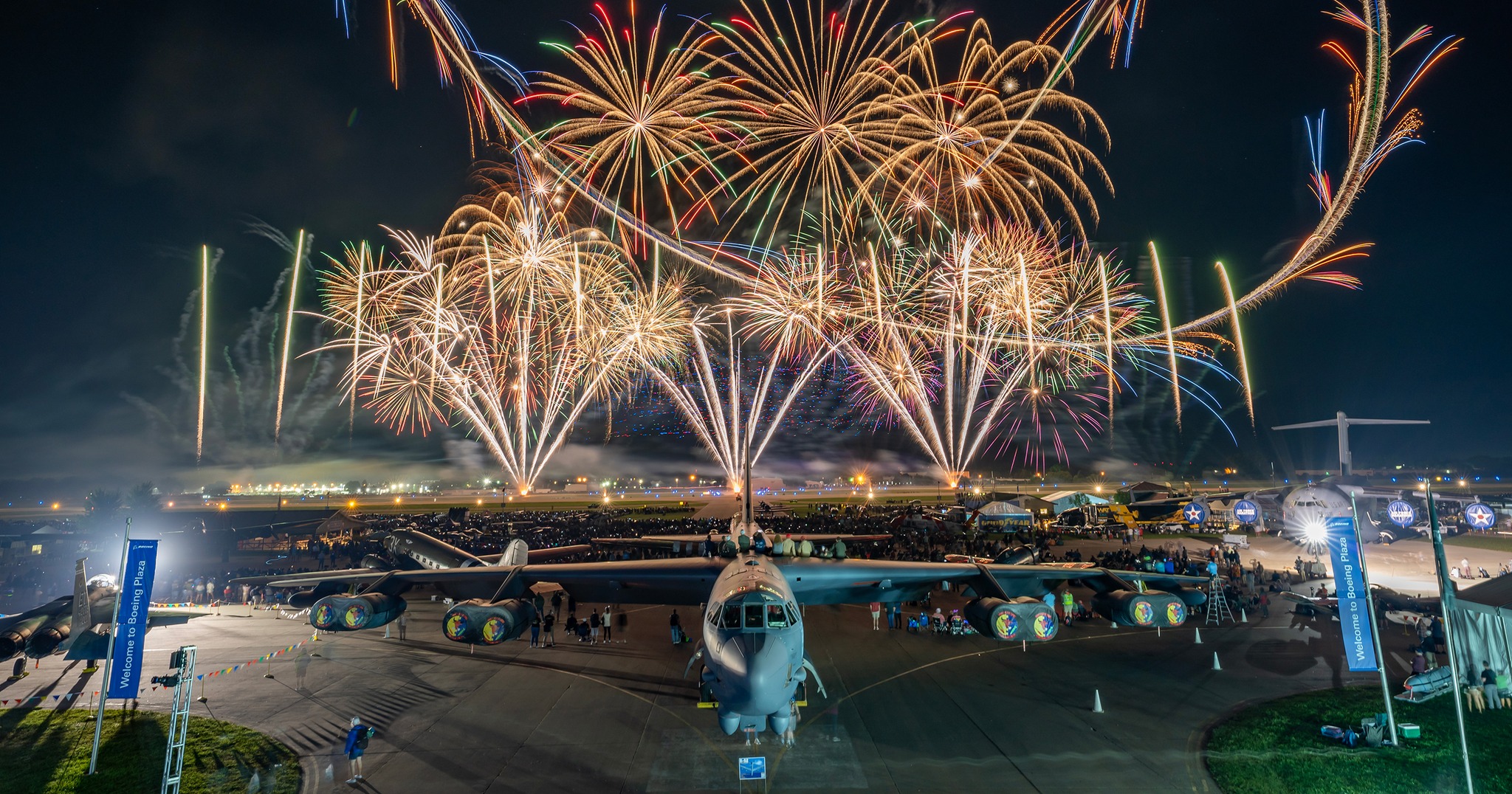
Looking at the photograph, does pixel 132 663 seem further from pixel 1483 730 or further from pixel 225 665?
pixel 1483 730

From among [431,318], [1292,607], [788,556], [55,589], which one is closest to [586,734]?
[788,556]

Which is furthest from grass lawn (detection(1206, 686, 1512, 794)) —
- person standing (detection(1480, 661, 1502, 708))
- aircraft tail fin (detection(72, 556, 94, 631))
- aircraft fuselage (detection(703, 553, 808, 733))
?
aircraft tail fin (detection(72, 556, 94, 631))

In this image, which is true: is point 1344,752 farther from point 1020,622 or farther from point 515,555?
point 515,555

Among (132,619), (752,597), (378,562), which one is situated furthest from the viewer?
(378,562)

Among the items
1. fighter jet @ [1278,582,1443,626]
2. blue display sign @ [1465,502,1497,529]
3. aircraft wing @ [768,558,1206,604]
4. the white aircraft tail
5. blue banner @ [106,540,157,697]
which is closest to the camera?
blue banner @ [106,540,157,697]

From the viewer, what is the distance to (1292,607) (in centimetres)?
2817

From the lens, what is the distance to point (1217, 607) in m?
26.5

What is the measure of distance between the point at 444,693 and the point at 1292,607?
37.0 metres

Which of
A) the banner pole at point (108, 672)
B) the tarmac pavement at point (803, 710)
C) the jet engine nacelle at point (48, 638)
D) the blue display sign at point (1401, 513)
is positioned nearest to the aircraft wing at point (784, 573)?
the tarmac pavement at point (803, 710)

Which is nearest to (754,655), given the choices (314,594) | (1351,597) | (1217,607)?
(1351,597)

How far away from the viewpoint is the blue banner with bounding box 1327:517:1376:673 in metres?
14.9

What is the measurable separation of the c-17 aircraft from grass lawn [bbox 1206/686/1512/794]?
3.06 m

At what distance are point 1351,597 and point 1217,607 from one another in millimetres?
13539

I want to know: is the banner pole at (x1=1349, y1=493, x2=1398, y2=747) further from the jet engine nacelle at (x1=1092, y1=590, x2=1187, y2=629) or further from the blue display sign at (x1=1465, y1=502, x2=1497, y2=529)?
the blue display sign at (x1=1465, y1=502, x2=1497, y2=529)
